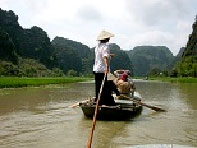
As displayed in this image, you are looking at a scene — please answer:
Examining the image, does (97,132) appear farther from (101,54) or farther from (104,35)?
(104,35)

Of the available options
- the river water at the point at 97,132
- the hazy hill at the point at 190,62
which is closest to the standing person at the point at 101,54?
the river water at the point at 97,132

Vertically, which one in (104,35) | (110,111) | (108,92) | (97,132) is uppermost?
(104,35)

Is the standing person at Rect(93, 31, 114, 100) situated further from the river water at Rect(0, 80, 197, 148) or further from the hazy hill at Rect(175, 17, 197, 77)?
the hazy hill at Rect(175, 17, 197, 77)

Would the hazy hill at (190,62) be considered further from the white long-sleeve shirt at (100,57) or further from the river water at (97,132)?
the white long-sleeve shirt at (100,57)

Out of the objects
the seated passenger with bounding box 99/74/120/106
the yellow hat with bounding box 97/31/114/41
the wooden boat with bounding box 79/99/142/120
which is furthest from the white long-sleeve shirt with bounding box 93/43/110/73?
the wooden boat with bounding box 79/99/142/120

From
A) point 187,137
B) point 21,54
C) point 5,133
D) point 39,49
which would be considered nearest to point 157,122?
point 187,137

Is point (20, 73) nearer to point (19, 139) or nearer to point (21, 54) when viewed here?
point (21, 54)

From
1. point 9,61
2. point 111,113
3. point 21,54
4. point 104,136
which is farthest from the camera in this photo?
point 21,54

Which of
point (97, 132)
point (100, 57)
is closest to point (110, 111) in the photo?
point (100, 57)

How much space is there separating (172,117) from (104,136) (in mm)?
3730

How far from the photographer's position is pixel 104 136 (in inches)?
266

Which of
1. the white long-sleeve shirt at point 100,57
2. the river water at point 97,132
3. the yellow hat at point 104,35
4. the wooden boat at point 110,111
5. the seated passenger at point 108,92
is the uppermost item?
the yellow hat at point 104,35

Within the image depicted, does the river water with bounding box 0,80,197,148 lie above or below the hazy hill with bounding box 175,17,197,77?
below

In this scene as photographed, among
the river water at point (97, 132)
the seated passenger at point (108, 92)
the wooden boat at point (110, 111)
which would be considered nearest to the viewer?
the river water at point (97, 132)
